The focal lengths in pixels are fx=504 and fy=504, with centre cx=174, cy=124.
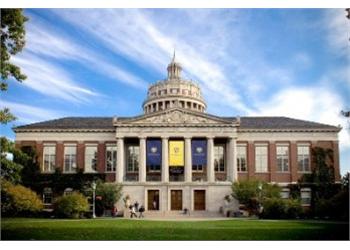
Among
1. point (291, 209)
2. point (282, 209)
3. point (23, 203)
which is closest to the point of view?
point (23, 203)

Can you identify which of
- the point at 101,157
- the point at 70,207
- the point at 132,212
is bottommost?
the point at 132,212

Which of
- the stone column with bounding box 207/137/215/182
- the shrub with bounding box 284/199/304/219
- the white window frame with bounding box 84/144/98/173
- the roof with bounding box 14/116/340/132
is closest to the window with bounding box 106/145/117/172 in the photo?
the white window frame with bounding box 84/144/98/173

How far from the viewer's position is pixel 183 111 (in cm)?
4812

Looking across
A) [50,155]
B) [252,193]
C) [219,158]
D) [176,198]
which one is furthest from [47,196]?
[252,193]

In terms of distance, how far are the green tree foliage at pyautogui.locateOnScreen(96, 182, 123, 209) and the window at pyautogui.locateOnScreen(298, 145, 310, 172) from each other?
1796 cm

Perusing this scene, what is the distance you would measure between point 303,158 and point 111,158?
18.7 metres

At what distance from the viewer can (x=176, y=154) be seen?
46656 mm

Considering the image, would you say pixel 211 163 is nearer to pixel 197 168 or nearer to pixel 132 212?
pixel 197 168

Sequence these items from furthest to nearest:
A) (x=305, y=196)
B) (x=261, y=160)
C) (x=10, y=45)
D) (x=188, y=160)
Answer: (x=261, y=160), (x=305, y=196), (x=188, y=160), (x=10, y=45)

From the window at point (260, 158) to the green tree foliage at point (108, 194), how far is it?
46.7 ft
